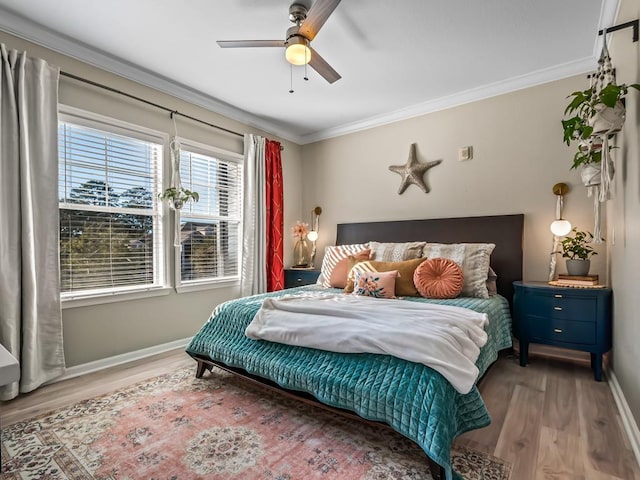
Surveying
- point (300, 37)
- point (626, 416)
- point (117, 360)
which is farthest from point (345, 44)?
point (117, 360)

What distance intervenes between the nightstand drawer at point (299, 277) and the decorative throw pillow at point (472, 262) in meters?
1.55

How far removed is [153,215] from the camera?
3.23 metres

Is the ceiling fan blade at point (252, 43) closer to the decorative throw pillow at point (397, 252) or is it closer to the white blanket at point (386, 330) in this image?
the white blanket at point (386, 330)

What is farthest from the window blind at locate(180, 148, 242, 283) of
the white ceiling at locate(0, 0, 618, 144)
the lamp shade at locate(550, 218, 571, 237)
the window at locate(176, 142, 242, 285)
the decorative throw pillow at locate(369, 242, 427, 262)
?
the lamp shade at locate(550, 218, 571, 237)

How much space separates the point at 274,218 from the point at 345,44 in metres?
2.23

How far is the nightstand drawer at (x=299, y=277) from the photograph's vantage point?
13.7ft

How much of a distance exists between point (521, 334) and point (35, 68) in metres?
4.26

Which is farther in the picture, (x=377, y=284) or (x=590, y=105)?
(x=377, y=284)

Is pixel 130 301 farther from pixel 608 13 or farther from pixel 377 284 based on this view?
pixel 608 13

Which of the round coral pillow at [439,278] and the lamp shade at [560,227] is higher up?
the lamp shade at [560,227]

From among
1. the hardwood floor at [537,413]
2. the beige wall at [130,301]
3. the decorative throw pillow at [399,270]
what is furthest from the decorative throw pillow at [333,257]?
the hardwood floor at [537,413]

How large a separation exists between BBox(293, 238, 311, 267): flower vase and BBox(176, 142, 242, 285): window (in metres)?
0.97

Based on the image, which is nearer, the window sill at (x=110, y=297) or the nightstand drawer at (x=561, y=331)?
the nightstand drawer at (x=561, y=331)

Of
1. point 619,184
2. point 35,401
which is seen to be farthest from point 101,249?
point 619,184
